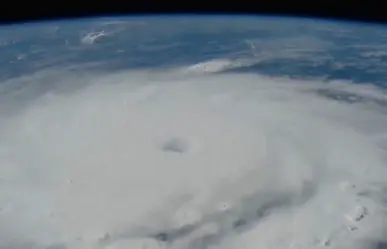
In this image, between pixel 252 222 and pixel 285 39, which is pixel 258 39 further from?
pixel 252 222

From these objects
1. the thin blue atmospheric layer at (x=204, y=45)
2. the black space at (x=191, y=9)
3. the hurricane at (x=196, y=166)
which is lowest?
the thin blue atmospheric layer at (x=204, y=45)

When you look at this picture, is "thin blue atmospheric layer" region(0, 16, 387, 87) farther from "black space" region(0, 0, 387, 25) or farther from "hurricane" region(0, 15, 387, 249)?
"hurricane" region(0, 15, 387, 249)

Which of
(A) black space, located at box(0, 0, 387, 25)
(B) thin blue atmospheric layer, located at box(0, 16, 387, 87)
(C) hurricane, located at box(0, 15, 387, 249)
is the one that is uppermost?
(A) black space, located at box(0, 0, 387, 25)

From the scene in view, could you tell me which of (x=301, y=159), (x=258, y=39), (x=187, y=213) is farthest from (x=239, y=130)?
(x=258, y=39)

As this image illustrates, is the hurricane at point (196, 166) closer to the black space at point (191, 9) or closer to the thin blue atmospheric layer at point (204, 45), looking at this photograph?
the black space at point (191, 9)

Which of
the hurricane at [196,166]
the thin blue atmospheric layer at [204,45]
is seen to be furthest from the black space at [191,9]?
the hurricane at [196,166]

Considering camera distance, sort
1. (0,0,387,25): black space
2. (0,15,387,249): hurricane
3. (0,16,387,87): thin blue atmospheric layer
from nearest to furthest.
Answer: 1. (0,15,387,249): hurricane
2. (0,0,387,25): black space
3. (0,16,387,87): thin blue atmospheric layer

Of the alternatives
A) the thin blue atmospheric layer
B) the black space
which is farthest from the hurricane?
the thin blue atmospheric layer

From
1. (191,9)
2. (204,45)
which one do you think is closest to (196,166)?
(191,9)

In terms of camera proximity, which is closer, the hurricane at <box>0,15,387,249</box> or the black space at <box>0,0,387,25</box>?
the hurricane at <box>0,15,387,249</box>

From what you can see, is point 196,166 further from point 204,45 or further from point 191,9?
point 204,45
